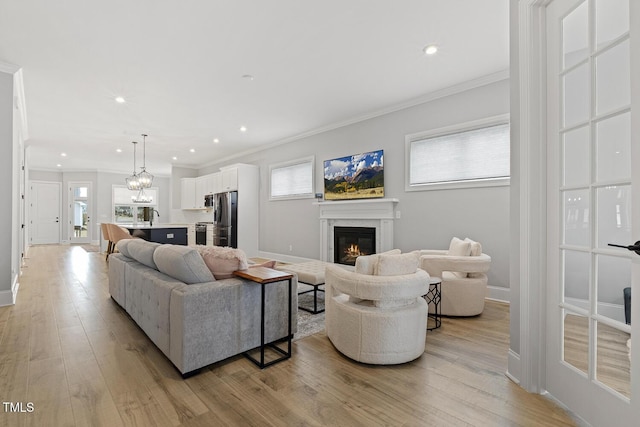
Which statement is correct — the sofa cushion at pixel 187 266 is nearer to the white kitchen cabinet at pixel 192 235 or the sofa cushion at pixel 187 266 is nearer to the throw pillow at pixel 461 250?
the throw pillow at pixel 461 250

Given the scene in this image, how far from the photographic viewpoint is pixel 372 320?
7.13ft

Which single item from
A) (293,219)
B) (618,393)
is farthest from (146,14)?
(293,219)

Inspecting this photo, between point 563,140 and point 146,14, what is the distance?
130 inches

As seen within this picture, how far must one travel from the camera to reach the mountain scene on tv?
16.7 feet

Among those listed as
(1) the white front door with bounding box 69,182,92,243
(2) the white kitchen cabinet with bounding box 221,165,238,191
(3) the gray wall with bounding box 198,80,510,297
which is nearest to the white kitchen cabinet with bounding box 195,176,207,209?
(2) the white kitchen cabinet with bounding box 221,165,238,191

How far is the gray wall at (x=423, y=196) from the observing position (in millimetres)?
3840

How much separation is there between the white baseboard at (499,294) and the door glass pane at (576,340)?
2.26m

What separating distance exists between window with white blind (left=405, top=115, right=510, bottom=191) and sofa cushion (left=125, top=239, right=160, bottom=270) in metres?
3.51

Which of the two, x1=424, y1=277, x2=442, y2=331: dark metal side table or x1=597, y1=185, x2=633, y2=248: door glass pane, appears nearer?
x1=597, y1=185, x2=633, y2=248: door glass pane

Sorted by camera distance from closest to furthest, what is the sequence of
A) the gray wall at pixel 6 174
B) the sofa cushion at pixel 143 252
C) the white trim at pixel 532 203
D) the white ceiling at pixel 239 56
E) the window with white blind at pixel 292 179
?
1. the white trim at pixel 532 203
2. the white ceiling at pixel 239 56
3. the sofa cushion at pixel 143 252
4. the gray wall at pixel 6 174
5. the window with white blind at pixel 292 179

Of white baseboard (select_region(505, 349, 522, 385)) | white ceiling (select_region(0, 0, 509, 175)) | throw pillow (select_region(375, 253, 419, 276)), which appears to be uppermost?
white ceiling (select_region(0, 0, 509, 175))

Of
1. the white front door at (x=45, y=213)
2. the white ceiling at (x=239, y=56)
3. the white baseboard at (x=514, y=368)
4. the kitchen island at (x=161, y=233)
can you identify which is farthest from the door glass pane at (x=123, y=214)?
the white baseboard at (x=514, y=368)

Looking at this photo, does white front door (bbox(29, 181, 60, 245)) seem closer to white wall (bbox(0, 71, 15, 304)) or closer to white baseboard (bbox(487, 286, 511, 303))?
white wall (bbox(0, 71, 15, 304))

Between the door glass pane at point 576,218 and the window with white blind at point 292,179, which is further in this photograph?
the window with white blind at point 292,179
